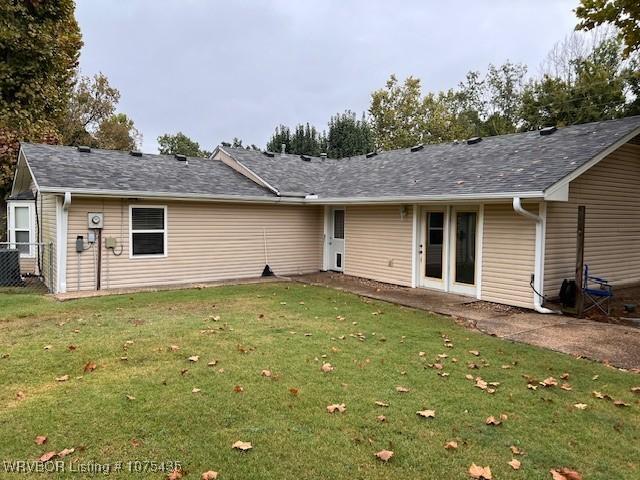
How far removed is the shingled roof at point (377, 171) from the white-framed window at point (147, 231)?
593 mm

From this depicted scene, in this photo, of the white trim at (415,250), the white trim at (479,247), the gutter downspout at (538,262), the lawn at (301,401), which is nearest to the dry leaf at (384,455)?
the lawn at (301,401)

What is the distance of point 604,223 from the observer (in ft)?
34.3

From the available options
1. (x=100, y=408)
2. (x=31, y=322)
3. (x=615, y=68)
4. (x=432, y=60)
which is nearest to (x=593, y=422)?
(x=100, y=408)

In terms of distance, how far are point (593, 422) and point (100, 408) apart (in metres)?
4.23

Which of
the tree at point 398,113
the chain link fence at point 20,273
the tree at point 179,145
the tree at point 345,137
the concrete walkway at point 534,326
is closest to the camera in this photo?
the concrete walkway at point 534,326

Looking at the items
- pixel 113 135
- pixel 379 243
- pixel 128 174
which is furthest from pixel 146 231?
pixel 113 135

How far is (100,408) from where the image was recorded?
3.90 m

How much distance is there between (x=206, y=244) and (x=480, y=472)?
10.1 metres

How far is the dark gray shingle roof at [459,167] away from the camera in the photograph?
9.15 m

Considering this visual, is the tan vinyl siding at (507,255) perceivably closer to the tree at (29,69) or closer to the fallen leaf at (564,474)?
the fallen leaf at (564,474)

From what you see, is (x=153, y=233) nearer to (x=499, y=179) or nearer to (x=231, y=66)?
(x=499, y=179)

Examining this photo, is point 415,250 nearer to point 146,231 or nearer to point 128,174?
point 146,231

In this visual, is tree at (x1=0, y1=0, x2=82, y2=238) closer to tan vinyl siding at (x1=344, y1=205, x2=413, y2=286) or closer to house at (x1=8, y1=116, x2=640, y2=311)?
house at (x1=8, y1=116, x2=640, y2=311)

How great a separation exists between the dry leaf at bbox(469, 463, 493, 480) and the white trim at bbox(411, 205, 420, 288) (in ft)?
27.0
